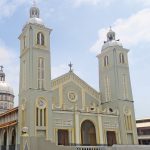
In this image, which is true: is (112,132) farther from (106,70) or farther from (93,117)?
(106,70)

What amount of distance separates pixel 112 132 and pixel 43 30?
15.4 meters

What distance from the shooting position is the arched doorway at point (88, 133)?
3331 centimetres

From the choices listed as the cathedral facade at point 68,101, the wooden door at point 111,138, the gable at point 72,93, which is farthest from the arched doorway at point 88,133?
the gable at point 72,93

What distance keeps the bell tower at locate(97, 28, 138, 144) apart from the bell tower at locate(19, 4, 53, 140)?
976 centimetres

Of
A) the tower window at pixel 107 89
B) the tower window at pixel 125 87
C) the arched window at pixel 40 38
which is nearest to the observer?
the arched window at pixel 40 38

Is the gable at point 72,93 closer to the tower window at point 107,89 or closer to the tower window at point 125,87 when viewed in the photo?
the tower window at point 107,89

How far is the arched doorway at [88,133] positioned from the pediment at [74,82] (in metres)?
4.63

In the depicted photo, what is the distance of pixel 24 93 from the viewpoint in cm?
3077

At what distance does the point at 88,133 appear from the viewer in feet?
112

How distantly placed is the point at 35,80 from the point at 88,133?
9.88m

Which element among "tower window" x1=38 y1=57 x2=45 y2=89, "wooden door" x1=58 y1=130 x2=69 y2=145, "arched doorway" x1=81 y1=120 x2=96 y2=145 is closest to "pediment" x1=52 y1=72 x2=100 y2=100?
"tower window" x1=38 y1=57 x2=45 y2=89

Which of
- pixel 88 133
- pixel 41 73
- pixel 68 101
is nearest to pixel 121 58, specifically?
pixel 68 101

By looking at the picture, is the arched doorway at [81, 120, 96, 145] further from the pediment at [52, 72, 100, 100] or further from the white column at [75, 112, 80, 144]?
the pediment at [52, 72, 100, 100]

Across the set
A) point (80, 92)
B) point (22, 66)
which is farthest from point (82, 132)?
point (22, 66)
